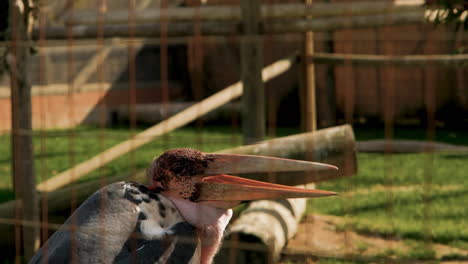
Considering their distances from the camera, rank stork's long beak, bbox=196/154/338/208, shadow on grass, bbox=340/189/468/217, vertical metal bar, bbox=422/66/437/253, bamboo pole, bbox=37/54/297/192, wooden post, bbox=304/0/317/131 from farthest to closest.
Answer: wooden post, bbox=304/0/317/131, shadow on grass, bbox=340/189/468/217, bamboo pole, bbox=37/54/297/192, vertical metal bar, bbox=422/66/437/253, stork's long beak, bbox=196/154/338/208

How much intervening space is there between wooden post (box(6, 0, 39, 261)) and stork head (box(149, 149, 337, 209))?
1992 millimetres

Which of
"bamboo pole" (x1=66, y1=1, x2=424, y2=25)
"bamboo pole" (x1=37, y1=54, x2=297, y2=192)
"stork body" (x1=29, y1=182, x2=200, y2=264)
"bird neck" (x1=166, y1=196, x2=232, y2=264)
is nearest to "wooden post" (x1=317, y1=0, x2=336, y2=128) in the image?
"bamboo pole" (x1=66, y1=1, x2=424, y2=25)

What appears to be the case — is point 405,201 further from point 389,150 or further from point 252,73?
point 389,150

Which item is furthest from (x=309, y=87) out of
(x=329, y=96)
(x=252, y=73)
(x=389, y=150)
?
(x=329, y=96)

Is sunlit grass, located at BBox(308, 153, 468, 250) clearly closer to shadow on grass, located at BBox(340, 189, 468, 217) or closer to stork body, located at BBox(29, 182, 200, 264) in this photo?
shadow on grass, located at BBox(340, 189, 468, 217)

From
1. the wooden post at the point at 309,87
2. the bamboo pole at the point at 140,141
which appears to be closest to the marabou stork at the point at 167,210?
the bamboo pole at the point at 140,141

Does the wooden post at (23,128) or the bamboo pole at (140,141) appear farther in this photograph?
the bamboo pole at (140,141)

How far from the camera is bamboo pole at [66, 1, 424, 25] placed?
16.4 feet

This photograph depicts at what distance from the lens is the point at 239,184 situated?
7.68 ft

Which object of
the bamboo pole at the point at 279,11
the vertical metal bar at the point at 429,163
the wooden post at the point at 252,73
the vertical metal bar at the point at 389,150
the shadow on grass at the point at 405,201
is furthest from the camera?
the shadow on grass at the point at 405,201

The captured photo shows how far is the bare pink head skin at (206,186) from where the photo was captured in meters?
2.31

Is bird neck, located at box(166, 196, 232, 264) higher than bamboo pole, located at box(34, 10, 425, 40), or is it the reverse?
bamboo pole, located at box(34, 10, 425, 40)

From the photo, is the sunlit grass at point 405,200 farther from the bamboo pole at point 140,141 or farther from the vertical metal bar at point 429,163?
the bamboo pole at point 140,141

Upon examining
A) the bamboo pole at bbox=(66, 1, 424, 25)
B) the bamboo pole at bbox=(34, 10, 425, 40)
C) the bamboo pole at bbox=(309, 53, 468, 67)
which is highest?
the bamboo pole at bbox=(66, 1, 424, 25)
